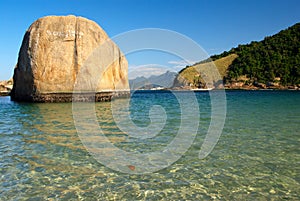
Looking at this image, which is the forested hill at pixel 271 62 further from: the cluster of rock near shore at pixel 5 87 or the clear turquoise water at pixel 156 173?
the clear turquoise water at pixel 156 173

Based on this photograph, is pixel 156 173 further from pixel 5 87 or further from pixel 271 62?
pixel 271 62

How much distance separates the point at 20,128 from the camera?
10.8 m

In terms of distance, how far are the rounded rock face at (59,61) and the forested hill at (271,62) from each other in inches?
2979

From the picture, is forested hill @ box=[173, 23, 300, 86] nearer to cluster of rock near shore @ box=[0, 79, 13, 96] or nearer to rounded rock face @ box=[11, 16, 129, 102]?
cluster of rock near shore @ box=[0, 79, 13, 96]

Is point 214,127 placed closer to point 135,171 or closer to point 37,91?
point 135,171

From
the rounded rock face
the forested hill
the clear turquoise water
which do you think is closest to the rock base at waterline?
the rounded rock face

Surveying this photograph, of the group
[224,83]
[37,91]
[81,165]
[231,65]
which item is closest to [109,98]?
[37,91]

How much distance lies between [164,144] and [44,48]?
21.1m

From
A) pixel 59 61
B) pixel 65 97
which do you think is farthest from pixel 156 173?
pixel 59 61

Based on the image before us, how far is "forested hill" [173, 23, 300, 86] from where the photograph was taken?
100606 mm

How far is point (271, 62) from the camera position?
108m

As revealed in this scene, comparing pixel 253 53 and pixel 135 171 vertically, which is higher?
pixel 253 53

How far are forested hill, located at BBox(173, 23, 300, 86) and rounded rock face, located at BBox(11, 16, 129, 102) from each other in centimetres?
7565

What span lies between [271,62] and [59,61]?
340 ft
